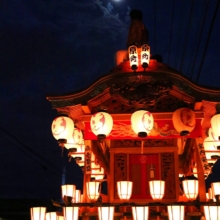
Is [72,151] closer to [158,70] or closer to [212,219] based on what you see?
[158,70]

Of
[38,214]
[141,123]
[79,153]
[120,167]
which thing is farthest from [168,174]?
[38,214]

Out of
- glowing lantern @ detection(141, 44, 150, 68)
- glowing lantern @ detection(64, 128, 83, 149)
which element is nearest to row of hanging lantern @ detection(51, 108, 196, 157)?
glowing lantern @ detection(141, 44, 150, 68)

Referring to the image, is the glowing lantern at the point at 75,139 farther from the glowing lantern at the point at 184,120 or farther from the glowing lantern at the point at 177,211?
the glowing lantern at the point at 177,211

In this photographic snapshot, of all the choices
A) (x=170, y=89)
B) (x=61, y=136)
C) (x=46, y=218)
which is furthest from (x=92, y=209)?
(x=170, y=89)

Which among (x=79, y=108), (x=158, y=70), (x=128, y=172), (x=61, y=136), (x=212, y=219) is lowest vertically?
(x=212, y=219)

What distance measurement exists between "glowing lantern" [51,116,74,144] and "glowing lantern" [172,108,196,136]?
9.17ft

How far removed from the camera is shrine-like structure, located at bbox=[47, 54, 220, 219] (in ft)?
28.2

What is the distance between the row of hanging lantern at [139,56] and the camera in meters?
9.02

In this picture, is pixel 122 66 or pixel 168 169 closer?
pixel 122 66

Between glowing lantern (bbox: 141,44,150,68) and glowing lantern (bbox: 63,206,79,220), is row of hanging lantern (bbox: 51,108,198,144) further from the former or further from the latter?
glowing lantern (bbox: 63,206,79,220)

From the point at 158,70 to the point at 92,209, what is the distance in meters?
3.96

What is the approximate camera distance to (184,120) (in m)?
8.59

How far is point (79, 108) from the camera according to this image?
9.35 meters

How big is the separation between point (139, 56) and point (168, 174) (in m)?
3.76
